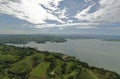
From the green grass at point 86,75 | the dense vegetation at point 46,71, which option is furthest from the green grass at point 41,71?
the green grass at point 86,75

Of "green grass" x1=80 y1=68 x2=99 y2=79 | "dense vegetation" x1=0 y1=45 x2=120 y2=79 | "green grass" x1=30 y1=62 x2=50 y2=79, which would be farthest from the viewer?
"dense vegetation" x1=0 y1=45 x2=120 y2=79

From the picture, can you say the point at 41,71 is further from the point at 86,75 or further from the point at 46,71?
the point at 86,75

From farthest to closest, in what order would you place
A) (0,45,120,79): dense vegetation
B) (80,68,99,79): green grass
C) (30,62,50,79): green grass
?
(0,45,120,79): dense vegetation
(30,62,50,79): green grass
(80,68,99,79): green grass

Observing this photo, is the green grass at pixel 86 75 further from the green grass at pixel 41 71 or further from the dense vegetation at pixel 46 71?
the green grass at pixel 41 71

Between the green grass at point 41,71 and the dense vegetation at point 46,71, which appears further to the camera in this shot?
the dense vegetation at point 46,71

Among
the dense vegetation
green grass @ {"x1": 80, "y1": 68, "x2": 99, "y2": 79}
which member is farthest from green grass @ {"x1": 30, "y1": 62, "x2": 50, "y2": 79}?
green grass @ {"x1": 80, "y1": 68, "x2": 99, "y2": 79}

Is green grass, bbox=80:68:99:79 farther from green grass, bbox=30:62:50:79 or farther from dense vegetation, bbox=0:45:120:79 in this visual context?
green grass, bbox=30:62:50:79

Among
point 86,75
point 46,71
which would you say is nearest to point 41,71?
point 46,71

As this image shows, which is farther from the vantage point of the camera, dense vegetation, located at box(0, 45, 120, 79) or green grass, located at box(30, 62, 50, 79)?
dense vegetation, located at box(0, 45, 120, 79)

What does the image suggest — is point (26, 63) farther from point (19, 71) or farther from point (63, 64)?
point (63, 64)

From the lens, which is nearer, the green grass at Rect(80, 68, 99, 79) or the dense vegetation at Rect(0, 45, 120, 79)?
the green grass at Rect(80, 68, 99, 79)

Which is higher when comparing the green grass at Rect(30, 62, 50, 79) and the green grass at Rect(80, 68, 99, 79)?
the green grass at Rect(30, 62, 50, 79)
